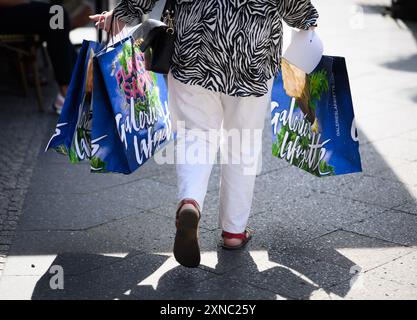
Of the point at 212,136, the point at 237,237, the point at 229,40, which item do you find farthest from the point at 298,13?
the point at 237,237

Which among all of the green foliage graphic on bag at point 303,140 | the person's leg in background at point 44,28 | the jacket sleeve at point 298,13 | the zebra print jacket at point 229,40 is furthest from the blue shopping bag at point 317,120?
the person's leg in background at point 44,28

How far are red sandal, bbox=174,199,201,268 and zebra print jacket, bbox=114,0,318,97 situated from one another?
0.59m

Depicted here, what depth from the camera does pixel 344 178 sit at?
5.54m

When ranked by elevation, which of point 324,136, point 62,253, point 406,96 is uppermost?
point 324,136

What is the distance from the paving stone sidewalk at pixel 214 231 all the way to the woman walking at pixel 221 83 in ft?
0.89

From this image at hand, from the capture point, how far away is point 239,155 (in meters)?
4.18

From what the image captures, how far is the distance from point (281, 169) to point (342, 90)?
1.56 metres

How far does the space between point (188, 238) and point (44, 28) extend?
3.97m

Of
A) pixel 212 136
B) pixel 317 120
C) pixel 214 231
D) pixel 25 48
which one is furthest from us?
pixel 25 48

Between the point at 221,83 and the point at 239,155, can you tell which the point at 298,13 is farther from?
the point at 239,155

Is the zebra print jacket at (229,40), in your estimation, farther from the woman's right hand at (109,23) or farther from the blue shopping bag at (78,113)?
the blue shopping bag at (78,113)

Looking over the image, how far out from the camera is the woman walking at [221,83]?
12.5 ft
